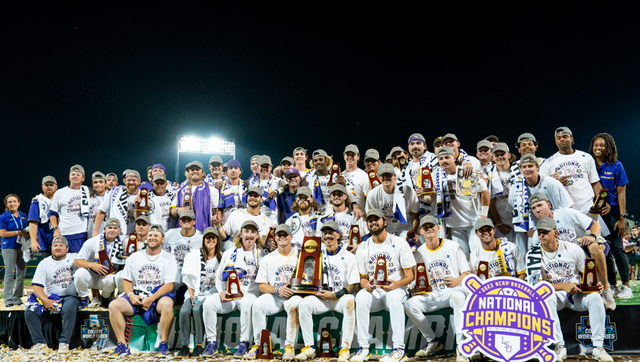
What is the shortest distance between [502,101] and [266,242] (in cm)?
2574

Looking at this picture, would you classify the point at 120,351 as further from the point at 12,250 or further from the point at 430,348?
the point at 12,250

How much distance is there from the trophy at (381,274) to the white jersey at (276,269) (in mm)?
1177

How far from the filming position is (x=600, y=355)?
198 inches

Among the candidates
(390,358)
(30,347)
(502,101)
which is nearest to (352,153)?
(390,358)

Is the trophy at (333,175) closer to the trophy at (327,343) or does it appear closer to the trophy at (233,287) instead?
the trophy at (233,287)

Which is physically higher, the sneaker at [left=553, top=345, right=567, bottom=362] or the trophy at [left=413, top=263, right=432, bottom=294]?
the trophy at [left=413, top=263, right=432, bottom=294]

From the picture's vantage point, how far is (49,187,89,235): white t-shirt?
8.27 m

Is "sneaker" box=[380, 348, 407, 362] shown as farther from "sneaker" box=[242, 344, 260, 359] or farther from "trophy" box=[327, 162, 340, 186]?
"trophy" box=[327, 162, 340, 186]

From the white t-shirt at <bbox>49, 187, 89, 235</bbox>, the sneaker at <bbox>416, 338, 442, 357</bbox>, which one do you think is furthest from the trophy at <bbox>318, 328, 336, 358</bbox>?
the white t-shirt at <bbox>49, 187, 89, 235</bbox>

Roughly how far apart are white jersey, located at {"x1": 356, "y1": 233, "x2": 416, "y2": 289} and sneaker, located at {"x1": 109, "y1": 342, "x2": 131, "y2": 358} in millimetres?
3421

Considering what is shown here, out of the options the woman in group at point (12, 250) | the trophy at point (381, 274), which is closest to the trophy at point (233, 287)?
the trophy at point (381, 274)

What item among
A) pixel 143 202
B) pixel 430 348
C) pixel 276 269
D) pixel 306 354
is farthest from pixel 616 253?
pixel 143 202

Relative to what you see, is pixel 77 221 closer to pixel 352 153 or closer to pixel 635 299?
pixel 352 153

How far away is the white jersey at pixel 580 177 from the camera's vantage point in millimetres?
6598
